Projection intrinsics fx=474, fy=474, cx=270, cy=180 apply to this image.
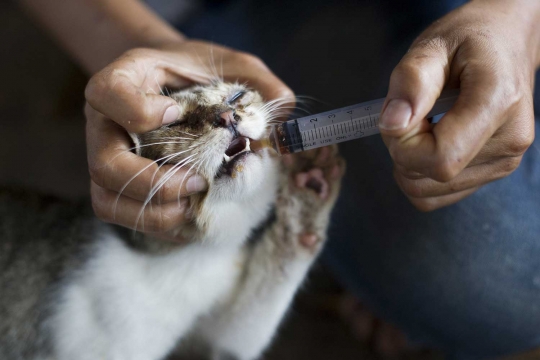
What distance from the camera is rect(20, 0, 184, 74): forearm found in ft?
3.62

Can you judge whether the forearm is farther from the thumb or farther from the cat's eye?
the thumb

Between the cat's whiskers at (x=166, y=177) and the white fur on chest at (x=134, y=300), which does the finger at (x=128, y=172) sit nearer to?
the cat's whiskers at (x=166, y=177)

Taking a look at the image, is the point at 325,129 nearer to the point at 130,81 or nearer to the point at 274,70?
the point at 130,81

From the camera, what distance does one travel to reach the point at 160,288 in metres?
1.08

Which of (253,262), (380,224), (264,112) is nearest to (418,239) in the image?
(380,224)

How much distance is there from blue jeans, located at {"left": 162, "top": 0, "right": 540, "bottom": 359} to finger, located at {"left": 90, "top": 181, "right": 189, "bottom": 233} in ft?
1.78

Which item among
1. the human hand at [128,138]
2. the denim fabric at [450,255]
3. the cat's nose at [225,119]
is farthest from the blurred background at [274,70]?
the cat's nose at [225,119]

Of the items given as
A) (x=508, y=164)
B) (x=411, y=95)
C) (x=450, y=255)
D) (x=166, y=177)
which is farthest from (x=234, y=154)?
(x=450, y=255)

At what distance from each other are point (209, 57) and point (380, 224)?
58 centimetres

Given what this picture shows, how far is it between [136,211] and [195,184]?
124 mm

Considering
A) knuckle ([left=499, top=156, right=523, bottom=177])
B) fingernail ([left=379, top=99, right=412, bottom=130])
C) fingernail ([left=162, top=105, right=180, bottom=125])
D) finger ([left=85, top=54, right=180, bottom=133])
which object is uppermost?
finger ([left=85, top=54, right=180, bottom=133])

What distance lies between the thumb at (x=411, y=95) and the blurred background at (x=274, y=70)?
48cm

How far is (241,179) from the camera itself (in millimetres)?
865

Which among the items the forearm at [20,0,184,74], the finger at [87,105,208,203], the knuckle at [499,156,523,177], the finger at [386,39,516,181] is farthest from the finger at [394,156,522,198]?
the forearm at [20,0,184,74]
